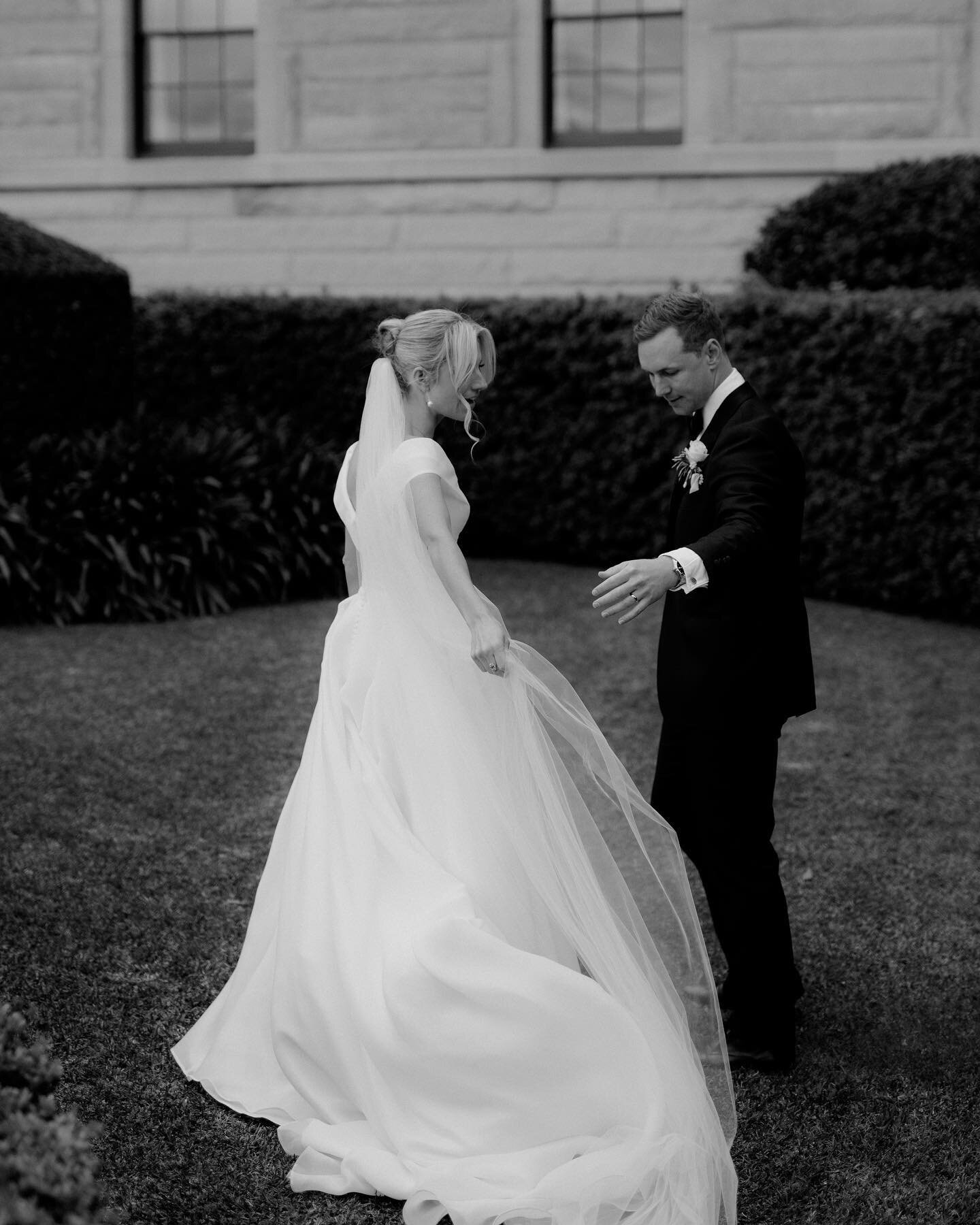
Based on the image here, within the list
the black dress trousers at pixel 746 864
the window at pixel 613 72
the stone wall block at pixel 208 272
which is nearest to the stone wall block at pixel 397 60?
the window at pixel 613 72

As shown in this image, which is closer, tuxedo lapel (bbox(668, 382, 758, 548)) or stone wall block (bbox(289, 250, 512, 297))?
tuxedo lapel (bbox(668, 382, 758, 548))

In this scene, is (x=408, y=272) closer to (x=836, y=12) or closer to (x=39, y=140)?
(x=39, y=140)

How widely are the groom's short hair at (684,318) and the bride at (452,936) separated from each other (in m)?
0.45

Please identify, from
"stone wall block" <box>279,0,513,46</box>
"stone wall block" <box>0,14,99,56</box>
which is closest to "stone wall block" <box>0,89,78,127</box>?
"stone wall block" <box>0,14,99,56</box>

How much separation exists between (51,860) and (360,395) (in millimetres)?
6463

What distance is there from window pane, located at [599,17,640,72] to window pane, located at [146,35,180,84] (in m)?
4.06

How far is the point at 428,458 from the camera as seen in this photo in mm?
3789

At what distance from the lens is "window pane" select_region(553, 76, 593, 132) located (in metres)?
13.0

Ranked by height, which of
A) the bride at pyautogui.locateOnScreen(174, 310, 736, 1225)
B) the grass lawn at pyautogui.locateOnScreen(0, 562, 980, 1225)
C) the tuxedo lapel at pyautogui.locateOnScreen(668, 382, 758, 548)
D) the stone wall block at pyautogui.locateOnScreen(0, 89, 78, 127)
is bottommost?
the grass lawn at pyautogui.locateOnScreen(0, 562, 980, 1225)

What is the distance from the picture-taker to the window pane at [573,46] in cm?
1291

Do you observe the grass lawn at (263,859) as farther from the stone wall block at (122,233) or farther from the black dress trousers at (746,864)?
the stone wall block at (122,233)

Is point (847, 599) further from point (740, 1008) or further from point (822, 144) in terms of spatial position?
point (740, 1008)

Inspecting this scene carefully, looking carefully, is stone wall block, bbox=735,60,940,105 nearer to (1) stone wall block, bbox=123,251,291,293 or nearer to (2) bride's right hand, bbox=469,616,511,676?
(1) stone wall block, bbox=123,251,291,293

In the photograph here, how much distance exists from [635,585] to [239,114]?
37.6 feet
